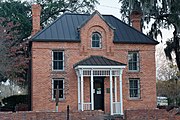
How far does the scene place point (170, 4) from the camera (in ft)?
89.7

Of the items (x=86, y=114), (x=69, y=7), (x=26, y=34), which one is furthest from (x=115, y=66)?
(x=69, y=7)

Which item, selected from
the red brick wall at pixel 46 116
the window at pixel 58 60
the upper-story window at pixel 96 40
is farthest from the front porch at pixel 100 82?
the red brick wall at pixel 46 116

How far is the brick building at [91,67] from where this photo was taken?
87.4ft

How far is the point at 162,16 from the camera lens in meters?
30.1

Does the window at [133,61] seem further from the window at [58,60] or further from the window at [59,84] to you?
the window at [59,84]

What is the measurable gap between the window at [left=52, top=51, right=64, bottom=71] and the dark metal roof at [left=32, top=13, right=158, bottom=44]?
1.05 metres

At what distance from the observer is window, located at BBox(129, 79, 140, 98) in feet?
93.2

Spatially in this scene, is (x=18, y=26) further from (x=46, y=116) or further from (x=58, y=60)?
(x=46, y=116)

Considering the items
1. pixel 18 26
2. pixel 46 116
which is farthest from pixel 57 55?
pixel 46 116

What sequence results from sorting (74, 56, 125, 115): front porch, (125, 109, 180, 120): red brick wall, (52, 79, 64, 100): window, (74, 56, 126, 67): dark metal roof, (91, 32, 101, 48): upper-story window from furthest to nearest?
1. (91, 32, 101, 48): upper-story window
2. (52, 79, 64, 100): window
3. (74, 56, 126, 67): dark metal roof
4. (74, 56, 125, 115): front porch
5. (125, 109, 180, 120): red brick wall

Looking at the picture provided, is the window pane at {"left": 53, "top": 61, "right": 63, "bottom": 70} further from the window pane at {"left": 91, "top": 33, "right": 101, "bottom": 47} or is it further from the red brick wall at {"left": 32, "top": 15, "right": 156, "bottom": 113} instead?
the window pane at {"left": 91, "top": 33, "right": 101, "bottom": 47}

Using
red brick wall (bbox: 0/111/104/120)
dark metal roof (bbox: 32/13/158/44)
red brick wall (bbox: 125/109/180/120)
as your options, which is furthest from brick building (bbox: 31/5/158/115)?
red brick wall (bbox: 0/111/104/120)

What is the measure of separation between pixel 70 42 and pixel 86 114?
11.1 meters

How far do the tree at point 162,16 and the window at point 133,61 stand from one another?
10.2 ft
